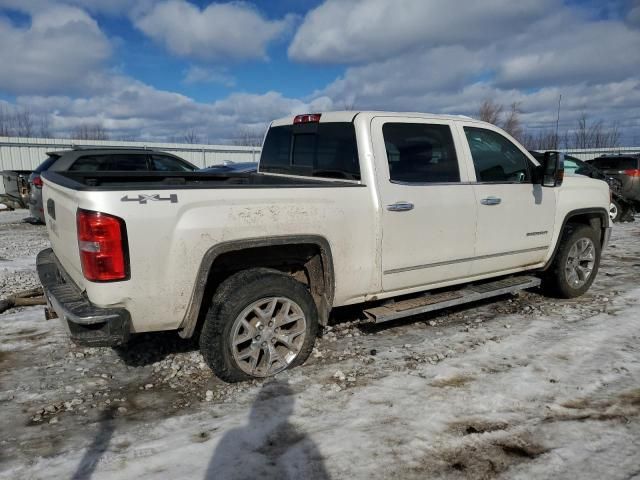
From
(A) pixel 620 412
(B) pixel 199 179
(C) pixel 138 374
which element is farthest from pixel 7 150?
(A) pixel 620 412

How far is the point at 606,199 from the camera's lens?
5.57 metres

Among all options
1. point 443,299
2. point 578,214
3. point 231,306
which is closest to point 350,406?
point 231,306

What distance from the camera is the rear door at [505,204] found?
443cm

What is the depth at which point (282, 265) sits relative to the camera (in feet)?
12.8

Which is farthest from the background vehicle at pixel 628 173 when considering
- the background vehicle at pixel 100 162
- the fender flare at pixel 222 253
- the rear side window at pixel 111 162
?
the fender flare at pixel 222 253

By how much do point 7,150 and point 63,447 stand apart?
60.1 ft

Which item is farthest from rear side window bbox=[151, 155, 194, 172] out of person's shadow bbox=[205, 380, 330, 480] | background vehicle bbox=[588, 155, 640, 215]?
background vehicle bbox=[588, 155, 640, 215]

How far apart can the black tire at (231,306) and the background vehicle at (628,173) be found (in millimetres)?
12221

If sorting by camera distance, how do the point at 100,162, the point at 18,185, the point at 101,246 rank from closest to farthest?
the point at 101,246 → the point at 100,162 → the point at 18,185

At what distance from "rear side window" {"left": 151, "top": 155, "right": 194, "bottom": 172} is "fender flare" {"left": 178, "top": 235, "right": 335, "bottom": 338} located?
7.22 meters

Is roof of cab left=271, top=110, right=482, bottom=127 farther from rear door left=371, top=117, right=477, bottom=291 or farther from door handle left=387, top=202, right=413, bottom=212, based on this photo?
door handle left=387, top=202, right=413, bottom=212

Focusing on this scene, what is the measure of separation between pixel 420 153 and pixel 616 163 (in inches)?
445

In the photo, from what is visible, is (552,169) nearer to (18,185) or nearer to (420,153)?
(420,153)

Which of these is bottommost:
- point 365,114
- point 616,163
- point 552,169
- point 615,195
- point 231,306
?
point 231,306
